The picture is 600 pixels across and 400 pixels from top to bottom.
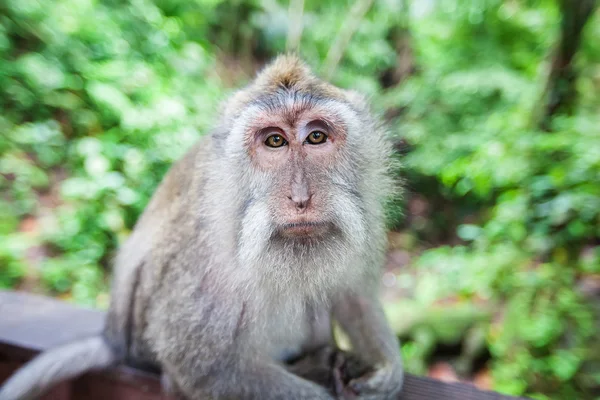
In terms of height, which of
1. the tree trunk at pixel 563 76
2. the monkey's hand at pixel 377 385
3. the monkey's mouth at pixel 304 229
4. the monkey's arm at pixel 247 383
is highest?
the tree trunk at pixel 563 76

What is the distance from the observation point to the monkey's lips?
1.61 m

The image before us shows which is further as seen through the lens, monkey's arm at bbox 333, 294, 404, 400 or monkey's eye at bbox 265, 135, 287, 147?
monkey's arm at bbox 333, 294, 404, 400

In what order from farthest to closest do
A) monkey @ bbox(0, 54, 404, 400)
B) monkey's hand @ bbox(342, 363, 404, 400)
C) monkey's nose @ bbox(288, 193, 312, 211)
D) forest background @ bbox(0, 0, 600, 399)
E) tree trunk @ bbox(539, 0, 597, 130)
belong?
tree trunk @ bbox(539, 0, 597, 130) < forest background @ bbox(0, 0, 600, 399) < monkey's hand @ bbox(342, 363, 404, 400) < monkey @ bbox(0, 54, 404, 400) < monkey's nose @ bbox(288, 193, 312, 211)

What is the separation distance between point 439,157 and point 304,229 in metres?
4.22

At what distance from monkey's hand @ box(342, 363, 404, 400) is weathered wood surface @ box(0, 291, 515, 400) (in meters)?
0.09

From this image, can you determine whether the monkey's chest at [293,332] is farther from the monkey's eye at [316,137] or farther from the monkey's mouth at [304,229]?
the monkey's eye at [316,137]

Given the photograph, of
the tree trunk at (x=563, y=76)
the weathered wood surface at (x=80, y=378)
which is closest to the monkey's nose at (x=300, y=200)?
the weathered wood surface at (x=80, y=378)

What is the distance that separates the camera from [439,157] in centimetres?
554

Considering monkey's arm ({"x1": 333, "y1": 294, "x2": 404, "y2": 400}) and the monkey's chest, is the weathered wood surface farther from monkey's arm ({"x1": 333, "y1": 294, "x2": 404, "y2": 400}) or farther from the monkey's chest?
the monkey's chest

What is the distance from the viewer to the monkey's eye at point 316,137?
68.5 inches

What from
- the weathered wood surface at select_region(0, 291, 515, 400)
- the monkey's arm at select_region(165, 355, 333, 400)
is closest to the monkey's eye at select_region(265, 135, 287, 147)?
the monkey's arm at select_region(165, 355, 333, 400)

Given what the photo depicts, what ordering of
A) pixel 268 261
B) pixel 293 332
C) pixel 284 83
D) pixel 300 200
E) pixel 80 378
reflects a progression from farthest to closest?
pixel 80 378 → pixel 293 332 → pixel 284 83 → pixel 268 261 → pixel 300 200

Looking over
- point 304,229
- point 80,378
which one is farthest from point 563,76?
point 80,378

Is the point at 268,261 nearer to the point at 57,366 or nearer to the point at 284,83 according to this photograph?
the point at 284,83
